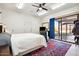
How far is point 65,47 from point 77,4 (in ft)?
2.48

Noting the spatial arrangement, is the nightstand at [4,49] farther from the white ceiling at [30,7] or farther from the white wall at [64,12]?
the white wall at [64,12]

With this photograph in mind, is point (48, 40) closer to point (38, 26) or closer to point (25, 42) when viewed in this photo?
point (38, 26)

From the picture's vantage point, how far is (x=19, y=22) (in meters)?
1.38

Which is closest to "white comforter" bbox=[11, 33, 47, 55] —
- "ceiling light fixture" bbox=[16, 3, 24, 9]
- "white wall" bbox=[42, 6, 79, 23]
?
"white wall" bbox=[42, 6, 79, 23]

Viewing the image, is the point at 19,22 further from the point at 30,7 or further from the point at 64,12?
the point at 64,12

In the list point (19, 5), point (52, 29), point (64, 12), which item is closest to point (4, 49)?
point (19, 5)

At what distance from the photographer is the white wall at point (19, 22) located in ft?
4.24

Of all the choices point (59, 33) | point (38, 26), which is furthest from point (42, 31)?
point (59, 33)

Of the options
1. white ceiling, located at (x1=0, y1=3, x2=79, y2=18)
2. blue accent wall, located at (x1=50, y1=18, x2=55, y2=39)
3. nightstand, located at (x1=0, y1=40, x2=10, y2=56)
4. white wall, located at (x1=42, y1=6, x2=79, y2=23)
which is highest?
white ceiling, located at (x1=0, y1=3, x2=79, y2=18)

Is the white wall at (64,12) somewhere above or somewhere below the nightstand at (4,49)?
above

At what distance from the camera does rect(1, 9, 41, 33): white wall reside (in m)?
1.29

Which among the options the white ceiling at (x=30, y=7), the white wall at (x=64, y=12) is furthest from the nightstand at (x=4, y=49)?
the white wall at (x=64, y=12)

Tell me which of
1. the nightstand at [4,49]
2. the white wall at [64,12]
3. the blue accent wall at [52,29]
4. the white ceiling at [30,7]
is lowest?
the nightstand at [4,49]

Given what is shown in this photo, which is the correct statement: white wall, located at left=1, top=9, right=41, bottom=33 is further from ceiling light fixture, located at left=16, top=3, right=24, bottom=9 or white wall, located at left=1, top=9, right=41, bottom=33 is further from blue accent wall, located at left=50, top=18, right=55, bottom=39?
blue accent wall, located at left=50, top=18, right=55, bottom=39
